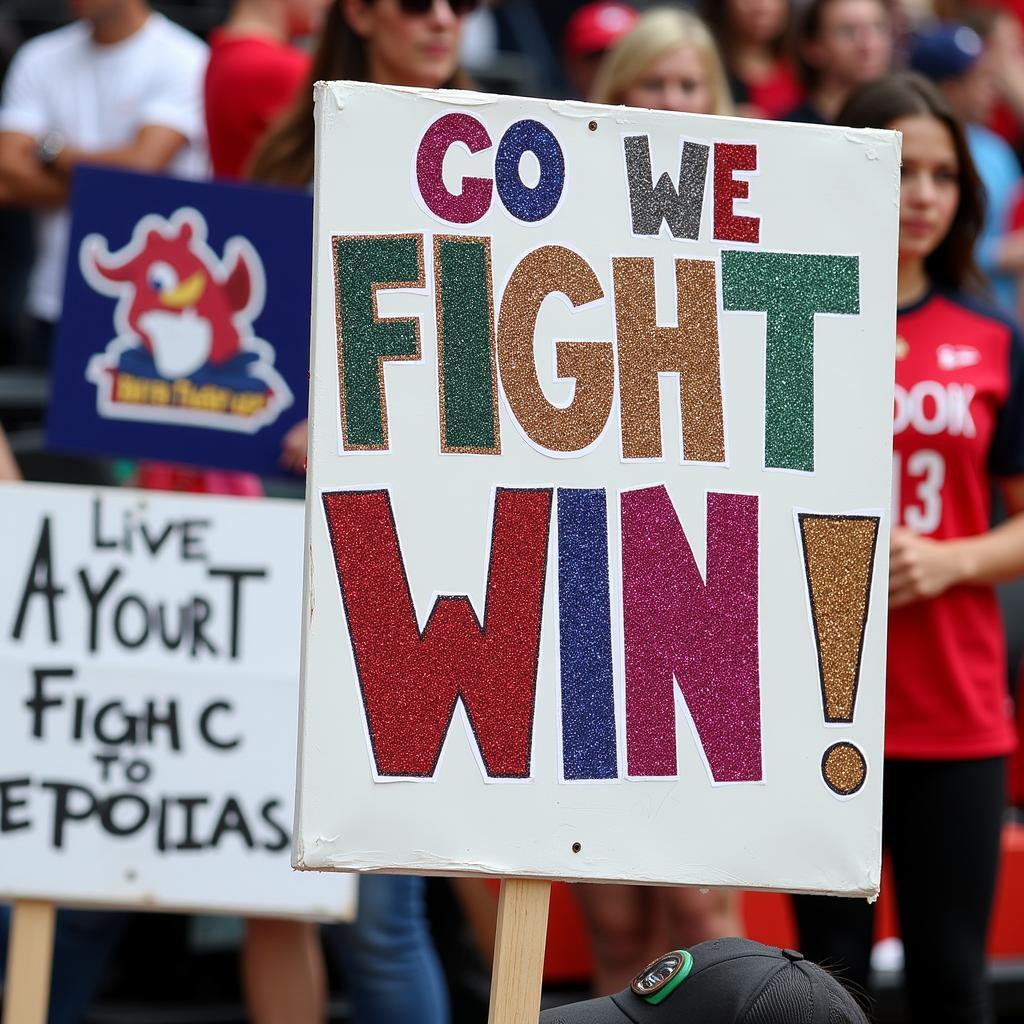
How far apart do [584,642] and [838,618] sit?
0.29 meters

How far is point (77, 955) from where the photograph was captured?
327 centimetres

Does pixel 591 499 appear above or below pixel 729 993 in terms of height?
above

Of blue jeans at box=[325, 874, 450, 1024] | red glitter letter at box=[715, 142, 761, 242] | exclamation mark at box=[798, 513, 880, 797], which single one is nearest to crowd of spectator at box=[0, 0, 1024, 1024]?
blue jeans at box=[325, 874, 450, 1024]

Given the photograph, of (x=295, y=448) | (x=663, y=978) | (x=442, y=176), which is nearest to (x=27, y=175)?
(x=295, y=448)

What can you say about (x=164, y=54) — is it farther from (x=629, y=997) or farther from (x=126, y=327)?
(x=629, y=997)

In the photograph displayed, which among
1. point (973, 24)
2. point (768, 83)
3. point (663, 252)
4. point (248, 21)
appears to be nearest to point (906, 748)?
point (663, 252)

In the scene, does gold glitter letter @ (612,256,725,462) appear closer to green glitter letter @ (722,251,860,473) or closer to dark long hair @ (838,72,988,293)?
green glitter letter @ (722,251,860,473)

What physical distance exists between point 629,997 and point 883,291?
85cm

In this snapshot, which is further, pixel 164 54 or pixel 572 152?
pixel 164 54

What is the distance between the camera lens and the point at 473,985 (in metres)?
3.90

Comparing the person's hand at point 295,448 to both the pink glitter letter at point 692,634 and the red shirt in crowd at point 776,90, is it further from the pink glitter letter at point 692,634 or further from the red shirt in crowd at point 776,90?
the red shirt in crowd at point 776,90

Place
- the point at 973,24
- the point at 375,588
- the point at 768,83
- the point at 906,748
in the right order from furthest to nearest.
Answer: the point at 973,24 → the point at 768,83 → the point at 906,748 → the point at 375,588

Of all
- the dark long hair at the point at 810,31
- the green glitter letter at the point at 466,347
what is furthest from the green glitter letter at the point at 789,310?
the dark long hair at the point at 810,31

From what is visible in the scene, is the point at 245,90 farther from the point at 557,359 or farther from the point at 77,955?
the point at 557,359
